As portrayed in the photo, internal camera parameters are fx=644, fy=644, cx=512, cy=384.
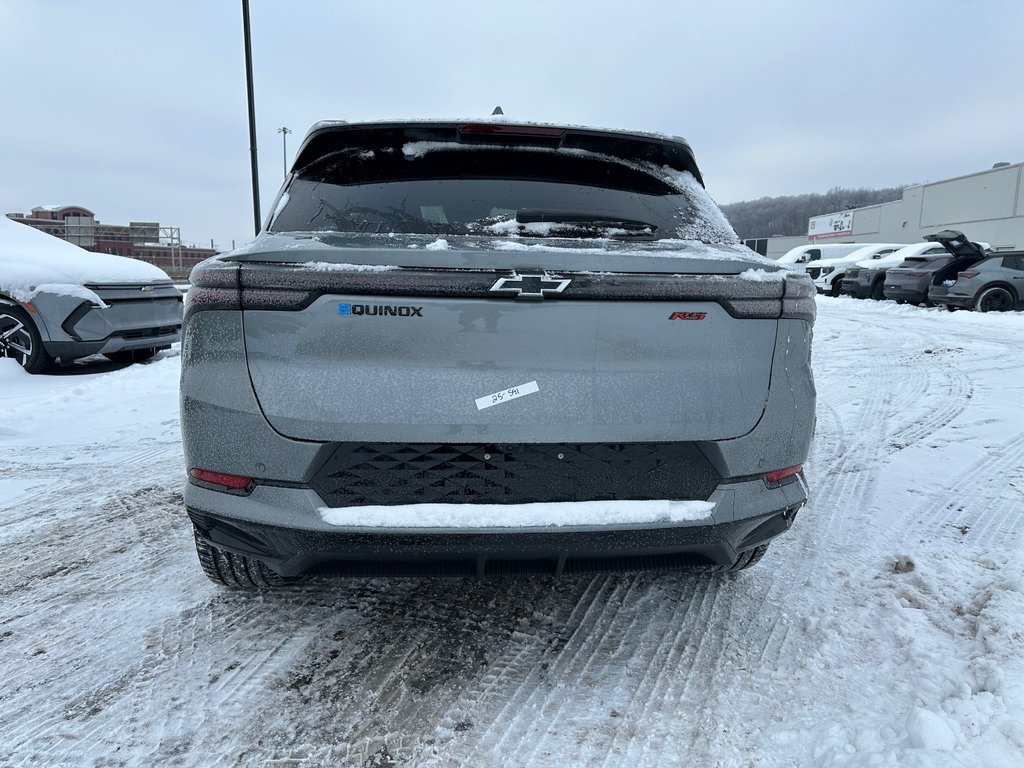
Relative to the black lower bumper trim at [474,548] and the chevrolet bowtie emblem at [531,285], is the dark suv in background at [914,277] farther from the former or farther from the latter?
the chevrolet bowtie emblem at [531,285]

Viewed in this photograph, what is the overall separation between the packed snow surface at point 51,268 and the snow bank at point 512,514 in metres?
6.35

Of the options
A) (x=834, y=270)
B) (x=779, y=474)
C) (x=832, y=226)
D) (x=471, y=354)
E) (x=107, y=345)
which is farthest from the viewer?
(x=832, y=226)

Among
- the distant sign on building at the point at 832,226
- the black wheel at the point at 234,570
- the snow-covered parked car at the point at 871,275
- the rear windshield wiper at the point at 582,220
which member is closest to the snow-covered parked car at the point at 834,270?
the snow-covered parked car at the point at 871,275

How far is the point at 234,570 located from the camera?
2.21 m

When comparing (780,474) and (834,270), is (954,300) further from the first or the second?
(780,474)

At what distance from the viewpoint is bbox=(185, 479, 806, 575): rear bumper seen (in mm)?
1787

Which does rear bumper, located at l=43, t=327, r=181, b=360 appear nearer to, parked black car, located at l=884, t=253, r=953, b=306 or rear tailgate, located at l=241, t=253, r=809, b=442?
rear tailgate, located at l=241, t=253, r=809, b=442

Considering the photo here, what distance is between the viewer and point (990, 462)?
404cm

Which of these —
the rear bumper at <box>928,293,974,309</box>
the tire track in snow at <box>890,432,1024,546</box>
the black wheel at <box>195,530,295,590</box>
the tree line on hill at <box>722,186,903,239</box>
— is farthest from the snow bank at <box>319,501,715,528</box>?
the tree line on hill at <box>722,186,903,239</box>

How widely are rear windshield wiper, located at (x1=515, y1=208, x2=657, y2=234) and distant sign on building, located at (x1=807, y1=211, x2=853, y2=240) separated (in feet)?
223

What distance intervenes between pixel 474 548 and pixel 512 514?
146 millimetres

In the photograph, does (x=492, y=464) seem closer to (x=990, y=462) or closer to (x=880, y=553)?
(x=880, y=553)

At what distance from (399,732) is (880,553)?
7.31ft

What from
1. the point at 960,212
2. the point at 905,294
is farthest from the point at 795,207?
the point at 905,294
